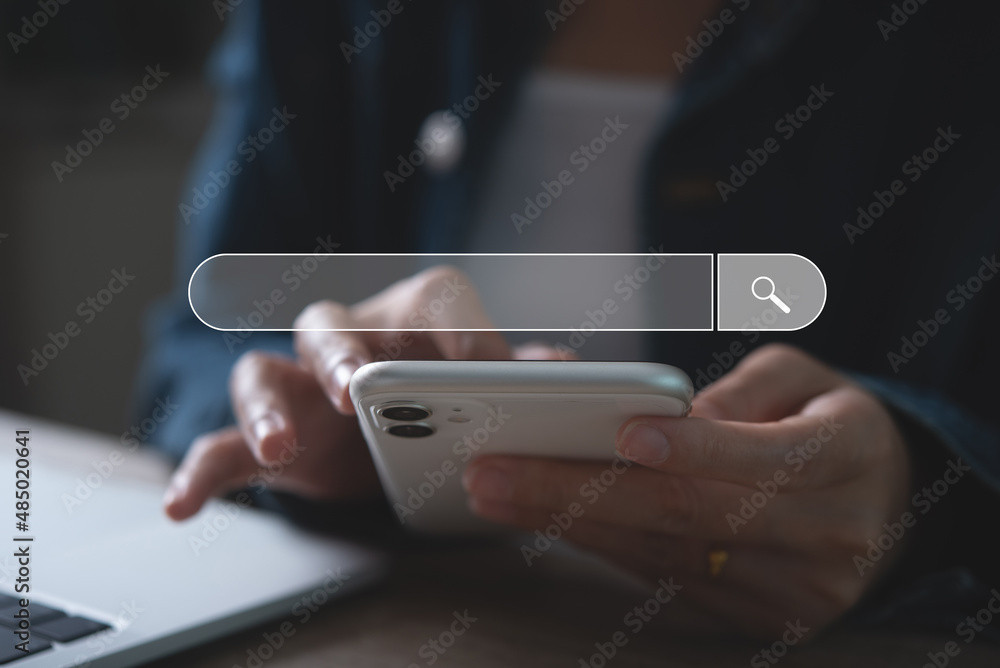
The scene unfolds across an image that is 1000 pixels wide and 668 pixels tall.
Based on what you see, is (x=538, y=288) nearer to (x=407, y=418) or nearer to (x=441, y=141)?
(x=407, y=418)

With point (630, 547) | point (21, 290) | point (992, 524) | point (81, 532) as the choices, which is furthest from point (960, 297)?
point (21, 290)

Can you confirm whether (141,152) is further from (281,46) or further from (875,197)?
(875,197)

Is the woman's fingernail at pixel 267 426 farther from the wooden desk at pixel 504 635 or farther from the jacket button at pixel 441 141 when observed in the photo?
the jacket button at pixel 441 141

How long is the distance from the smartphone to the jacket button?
13.9 inches

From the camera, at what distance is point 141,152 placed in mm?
1159

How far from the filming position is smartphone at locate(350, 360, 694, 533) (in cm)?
16

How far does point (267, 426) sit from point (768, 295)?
15cm

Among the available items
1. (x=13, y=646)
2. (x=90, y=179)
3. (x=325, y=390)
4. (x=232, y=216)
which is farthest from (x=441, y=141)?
(x=90, y=179)

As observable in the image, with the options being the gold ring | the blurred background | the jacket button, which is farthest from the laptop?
the blurred background

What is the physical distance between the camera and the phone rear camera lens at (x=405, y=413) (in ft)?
0.58

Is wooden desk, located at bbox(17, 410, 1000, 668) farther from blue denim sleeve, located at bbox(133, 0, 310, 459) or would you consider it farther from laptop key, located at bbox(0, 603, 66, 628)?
blue denim sleeve, located at bbox(133, 0, 310, 459)

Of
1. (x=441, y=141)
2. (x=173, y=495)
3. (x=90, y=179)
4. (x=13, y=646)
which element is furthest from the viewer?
(x=90, y=179)

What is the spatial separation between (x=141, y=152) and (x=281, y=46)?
0.71 metres

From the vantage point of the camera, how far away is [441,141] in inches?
21.5
